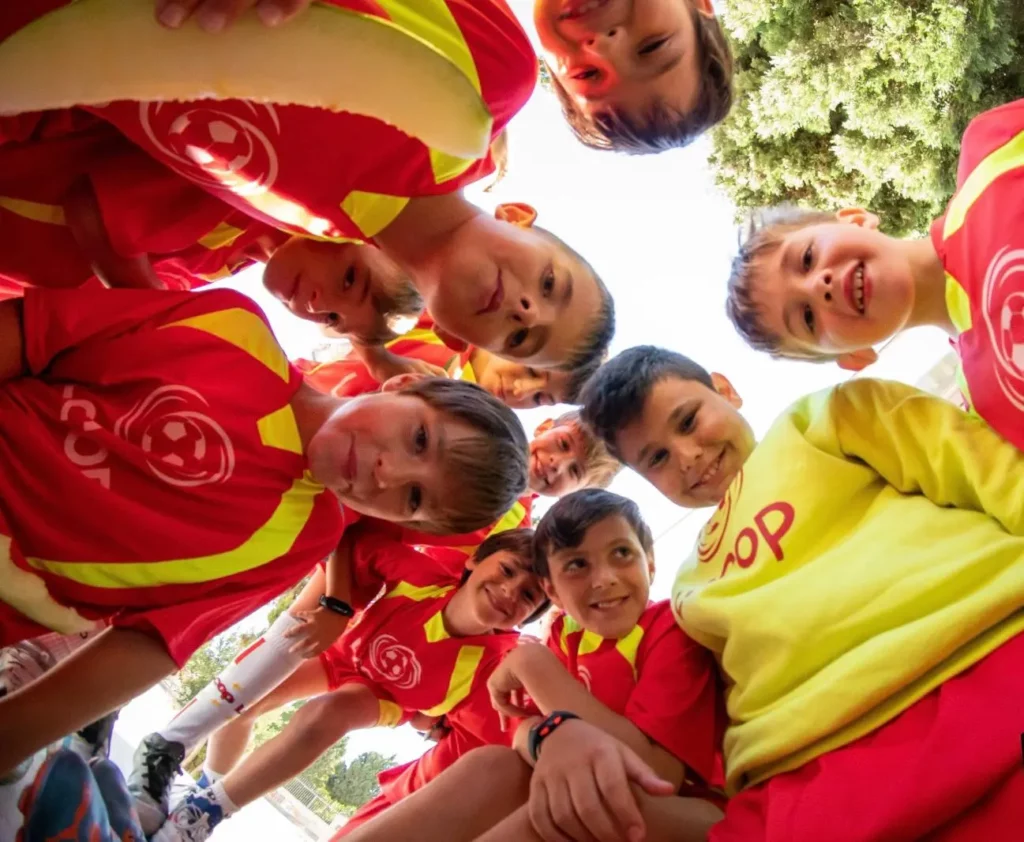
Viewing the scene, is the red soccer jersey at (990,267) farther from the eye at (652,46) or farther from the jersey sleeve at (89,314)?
the jersey sleeve at (89,314)

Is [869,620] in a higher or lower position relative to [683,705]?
higher

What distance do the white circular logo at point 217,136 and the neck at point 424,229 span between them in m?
0.19

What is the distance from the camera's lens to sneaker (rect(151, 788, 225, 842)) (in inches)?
52.5

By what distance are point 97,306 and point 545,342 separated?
62 centimetres

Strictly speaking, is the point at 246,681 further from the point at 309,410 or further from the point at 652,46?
the point at 652,46

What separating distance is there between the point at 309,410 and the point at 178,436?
7.3 inches

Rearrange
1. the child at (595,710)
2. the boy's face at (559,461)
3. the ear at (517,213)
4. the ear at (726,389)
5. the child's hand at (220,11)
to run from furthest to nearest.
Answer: the boy's face at (559,461) < the ear at (726,389) < the ear at (517,213) < the child at (595,710) < the child's hand at (220,11)

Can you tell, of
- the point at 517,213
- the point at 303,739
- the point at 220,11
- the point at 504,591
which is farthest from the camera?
the point at 303,739

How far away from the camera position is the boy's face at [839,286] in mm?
907

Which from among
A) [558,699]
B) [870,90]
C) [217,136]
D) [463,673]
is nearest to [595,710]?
[558,699]

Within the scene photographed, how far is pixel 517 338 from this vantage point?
3.81 ft

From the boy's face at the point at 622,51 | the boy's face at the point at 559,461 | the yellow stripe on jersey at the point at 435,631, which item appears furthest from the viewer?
the boy's face at the point at 559,461

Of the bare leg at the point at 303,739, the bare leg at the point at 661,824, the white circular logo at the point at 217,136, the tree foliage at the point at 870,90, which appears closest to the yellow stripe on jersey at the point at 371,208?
the white circular logo at the point at 217,136

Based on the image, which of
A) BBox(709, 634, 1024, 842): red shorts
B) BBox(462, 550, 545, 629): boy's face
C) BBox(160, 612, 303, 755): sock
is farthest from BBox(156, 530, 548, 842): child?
BBox(709, 634, 1024, 842): red shorts
